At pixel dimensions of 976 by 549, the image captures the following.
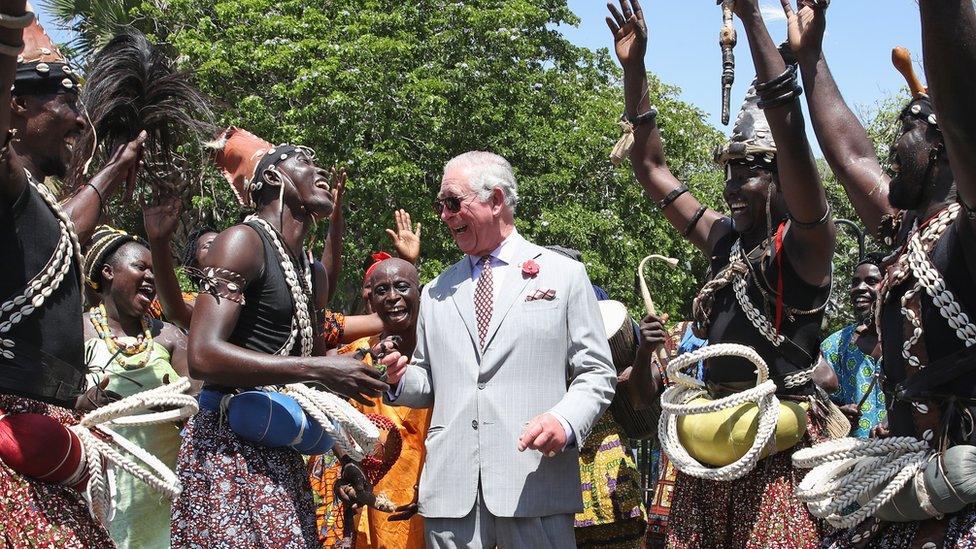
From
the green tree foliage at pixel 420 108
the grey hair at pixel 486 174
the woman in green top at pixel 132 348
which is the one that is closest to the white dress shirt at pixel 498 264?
the grey hair at pixel 486 174

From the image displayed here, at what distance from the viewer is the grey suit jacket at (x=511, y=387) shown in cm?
440

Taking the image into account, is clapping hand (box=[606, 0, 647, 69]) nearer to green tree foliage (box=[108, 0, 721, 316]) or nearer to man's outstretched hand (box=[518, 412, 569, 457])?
man's outstretched hand (box=[518, 412, 569, 457])

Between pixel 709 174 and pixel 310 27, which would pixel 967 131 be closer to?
pixel 310 27

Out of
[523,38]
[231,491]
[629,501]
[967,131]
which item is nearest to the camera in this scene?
[967,131]

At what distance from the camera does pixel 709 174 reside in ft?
79.5

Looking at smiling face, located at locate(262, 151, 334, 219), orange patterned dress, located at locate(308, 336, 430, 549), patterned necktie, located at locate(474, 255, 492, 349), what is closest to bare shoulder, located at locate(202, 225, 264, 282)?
smiling face, located at locate(262, 151, 334, 219)

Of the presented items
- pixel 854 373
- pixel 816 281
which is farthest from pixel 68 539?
pixel 854 373

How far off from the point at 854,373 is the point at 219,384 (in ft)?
19.0

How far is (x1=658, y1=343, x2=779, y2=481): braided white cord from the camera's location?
14.7 ft

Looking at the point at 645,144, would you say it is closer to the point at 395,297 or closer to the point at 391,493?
the point at 395,297

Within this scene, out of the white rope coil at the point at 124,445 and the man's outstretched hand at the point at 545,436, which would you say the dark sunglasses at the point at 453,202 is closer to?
the man's outstretched hand at the point at 545,436

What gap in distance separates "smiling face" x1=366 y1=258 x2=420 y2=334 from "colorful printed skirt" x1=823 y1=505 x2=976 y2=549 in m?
3.36

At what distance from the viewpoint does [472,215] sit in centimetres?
472

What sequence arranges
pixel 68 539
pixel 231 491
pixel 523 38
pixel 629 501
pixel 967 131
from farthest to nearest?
1. pixel 523 38
2. pixel 629 501
3. pixel 231 491
4. pixel 68 539
5. pixel 967 131
